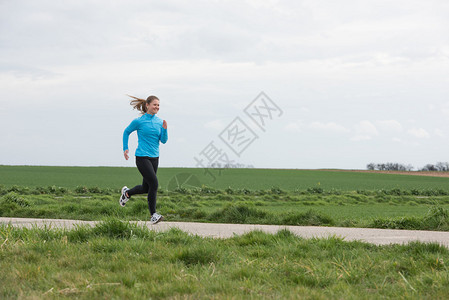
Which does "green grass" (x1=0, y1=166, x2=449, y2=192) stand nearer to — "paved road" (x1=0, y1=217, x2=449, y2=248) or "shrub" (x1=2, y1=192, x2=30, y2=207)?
"shrub" (x1=2, y1=192, x2=30, y2=207)

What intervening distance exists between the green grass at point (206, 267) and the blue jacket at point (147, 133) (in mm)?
2602

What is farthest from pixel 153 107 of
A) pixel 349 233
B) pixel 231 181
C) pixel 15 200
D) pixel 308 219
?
pixel 231 181

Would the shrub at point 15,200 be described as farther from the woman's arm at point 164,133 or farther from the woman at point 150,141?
the woman's arm at point 164,133

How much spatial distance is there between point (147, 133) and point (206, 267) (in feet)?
15.0

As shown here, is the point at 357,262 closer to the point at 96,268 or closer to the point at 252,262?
the point at 252,262

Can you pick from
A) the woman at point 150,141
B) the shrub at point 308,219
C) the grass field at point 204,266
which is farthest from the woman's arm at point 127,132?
the shrub at point 308,219

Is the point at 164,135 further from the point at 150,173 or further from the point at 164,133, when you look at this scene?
the point at 150,173

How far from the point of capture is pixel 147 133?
354 inches

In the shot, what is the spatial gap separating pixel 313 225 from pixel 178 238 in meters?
4.14

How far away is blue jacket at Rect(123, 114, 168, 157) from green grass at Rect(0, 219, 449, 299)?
2.60 metres

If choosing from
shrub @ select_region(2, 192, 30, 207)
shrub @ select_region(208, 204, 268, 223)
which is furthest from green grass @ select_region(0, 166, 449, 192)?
shrub @ select_region(208, 204, 268, 223)

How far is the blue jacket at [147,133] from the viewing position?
9.00 metres

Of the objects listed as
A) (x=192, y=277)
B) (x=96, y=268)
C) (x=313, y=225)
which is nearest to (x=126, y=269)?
(x=96, y=268)

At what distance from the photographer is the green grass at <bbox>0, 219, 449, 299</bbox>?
4043 mm
